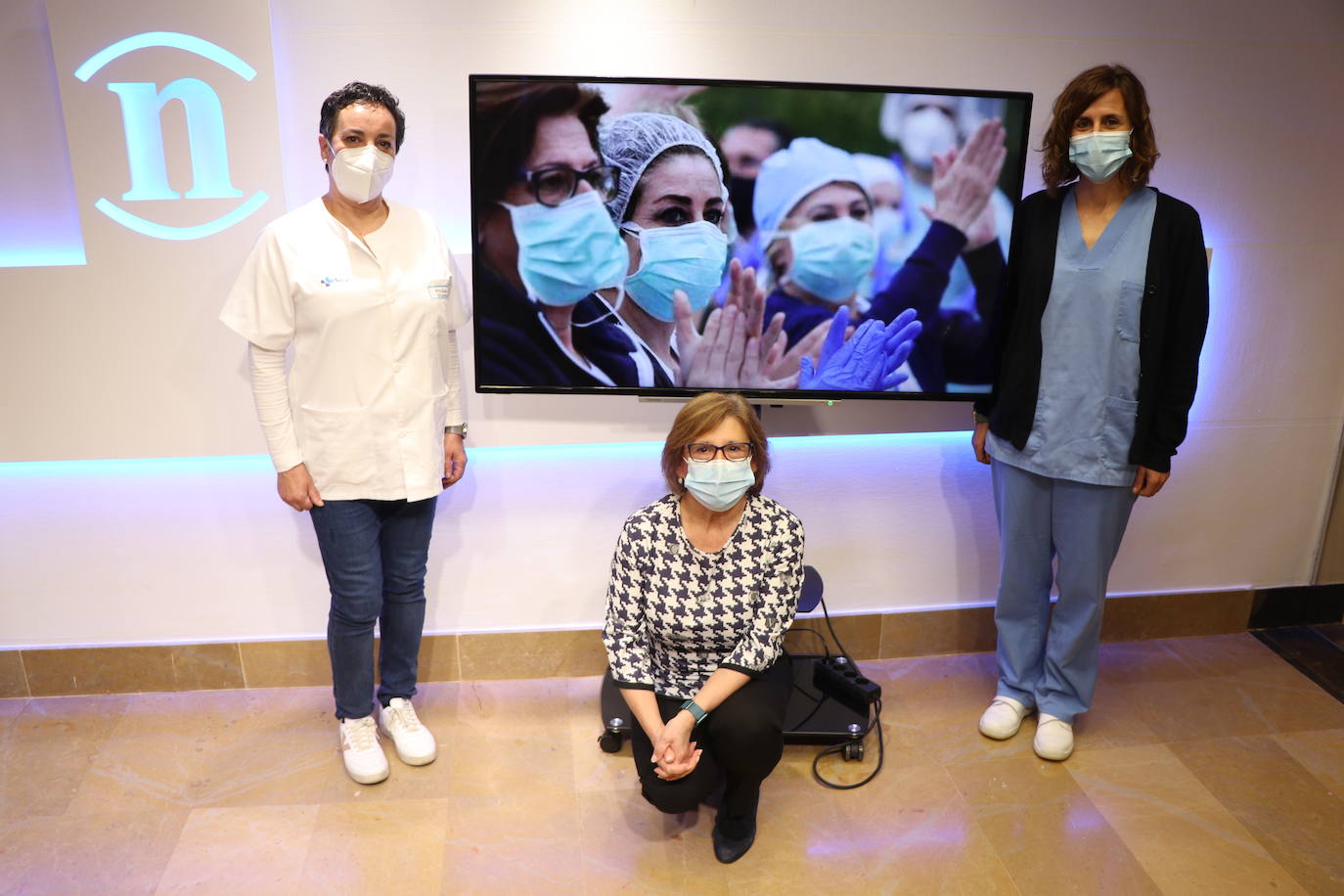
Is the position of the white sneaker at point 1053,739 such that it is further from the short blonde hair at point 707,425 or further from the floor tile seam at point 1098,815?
the short blonde hair at point 707,425

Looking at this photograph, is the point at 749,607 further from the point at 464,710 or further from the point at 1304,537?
the point at 1304,537

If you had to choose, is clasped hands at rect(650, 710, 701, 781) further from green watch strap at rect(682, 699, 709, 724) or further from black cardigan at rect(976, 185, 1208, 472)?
black cardigan at rect(976, 185, 1208, 472)

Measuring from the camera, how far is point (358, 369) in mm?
2318

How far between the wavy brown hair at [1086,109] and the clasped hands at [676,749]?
4.89ft

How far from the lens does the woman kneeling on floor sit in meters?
2.23

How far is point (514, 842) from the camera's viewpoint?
239cm

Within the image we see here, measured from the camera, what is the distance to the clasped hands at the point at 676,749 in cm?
216

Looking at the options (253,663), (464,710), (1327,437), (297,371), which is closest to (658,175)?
(297,371)

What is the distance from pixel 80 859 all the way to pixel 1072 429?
2446mm

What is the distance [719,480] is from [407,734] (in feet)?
3.66

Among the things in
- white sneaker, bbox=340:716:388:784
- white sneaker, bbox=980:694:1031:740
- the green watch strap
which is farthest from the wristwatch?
white sneaker, bbox=980:694:1031:740

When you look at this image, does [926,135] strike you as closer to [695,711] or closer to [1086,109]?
[1086,109]

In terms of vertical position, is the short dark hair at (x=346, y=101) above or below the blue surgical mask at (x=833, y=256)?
above

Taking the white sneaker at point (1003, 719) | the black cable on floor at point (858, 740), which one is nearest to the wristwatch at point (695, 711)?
the black cable on floor at point (858, 740)
